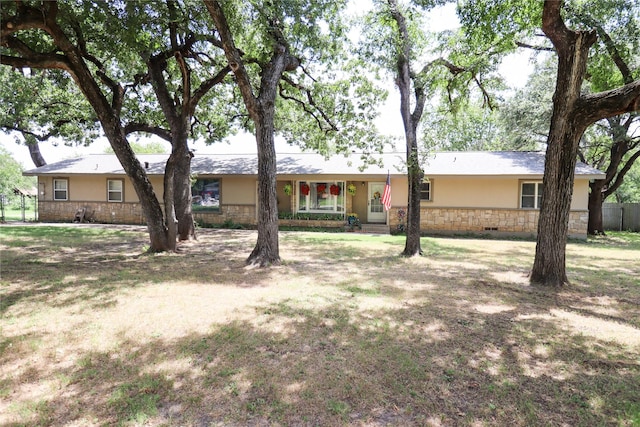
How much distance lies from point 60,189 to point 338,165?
49.7ft

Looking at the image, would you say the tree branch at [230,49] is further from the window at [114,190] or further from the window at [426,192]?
the window at [114,190]

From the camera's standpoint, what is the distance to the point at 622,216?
65.8 feet

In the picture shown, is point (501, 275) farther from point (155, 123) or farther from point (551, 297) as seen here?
point (155, 123)

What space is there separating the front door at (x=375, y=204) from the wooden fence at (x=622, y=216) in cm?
1338

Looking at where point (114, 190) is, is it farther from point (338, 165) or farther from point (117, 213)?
point (338, 165)

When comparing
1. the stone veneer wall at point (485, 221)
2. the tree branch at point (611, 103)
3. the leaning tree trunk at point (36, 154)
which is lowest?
the stone veneer wall at point (485, 221)

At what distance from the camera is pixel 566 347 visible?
3.77 meters

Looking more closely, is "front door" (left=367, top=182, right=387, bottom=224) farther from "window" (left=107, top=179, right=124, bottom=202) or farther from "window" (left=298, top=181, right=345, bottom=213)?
"window" (left=107, top=179, right=124, bottom=202)

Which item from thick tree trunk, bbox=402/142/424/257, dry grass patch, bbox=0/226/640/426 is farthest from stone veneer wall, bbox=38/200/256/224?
dry grass patch, bbox=0/226/640/426

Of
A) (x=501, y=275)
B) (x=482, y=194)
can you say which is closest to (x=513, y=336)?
(x=501, y=275)

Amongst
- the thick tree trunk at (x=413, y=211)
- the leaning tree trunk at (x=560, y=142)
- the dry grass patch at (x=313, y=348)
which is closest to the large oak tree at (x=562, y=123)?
the leaning tree trunk at (x=560, y=142)

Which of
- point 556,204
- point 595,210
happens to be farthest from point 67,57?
point 595,210

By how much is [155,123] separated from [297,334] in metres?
13.7

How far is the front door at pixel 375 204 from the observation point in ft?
58.9
